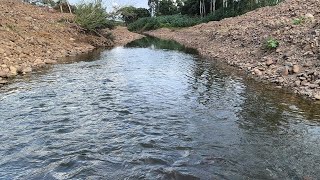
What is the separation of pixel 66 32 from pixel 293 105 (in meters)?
19.1

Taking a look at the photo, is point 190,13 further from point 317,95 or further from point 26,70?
point 317,95

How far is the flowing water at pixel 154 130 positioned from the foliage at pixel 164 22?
4322 cm

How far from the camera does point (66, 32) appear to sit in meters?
24.8

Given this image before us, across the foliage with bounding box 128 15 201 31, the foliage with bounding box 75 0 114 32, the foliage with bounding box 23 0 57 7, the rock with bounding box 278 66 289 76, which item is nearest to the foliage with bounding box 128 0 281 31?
the foliage with bounding box 128 15 201 31

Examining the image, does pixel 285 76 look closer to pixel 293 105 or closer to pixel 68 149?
pixel 293 105

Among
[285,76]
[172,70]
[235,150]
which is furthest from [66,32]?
[235,150]

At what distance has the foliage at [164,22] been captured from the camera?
54.8 meters

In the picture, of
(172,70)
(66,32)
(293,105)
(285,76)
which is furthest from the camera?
(66,32)

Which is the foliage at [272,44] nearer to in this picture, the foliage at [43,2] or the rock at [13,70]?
the rock at [13,70]

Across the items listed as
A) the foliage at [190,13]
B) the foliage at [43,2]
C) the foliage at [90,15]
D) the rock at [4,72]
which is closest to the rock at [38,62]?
the rock at [4,72]

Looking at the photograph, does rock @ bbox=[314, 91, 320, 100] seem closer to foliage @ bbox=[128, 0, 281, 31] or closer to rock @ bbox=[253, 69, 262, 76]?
rock @ bbox=[253, 69, 262, 76]

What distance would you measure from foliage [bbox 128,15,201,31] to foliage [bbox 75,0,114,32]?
2657 centimetres

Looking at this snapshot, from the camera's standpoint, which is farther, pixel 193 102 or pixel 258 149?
pixel 193 102

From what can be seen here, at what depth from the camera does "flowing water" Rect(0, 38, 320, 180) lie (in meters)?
5.46
